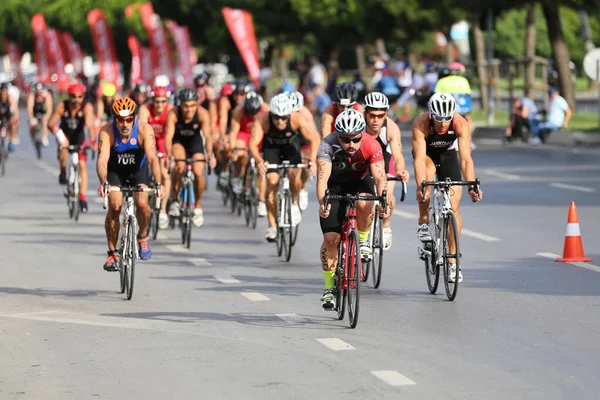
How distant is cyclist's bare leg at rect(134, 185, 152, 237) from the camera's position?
13.6m

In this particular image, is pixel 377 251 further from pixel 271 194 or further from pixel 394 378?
pixel 394 378

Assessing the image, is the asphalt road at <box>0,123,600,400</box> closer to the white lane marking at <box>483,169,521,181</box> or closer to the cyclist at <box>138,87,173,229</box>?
the cyclist at <box>138,87,173,229</box>

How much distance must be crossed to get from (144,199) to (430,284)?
2576 millimetres

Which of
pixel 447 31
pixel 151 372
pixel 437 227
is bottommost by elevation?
pixel 151 372

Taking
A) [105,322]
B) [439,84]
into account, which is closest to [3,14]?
[439,84]

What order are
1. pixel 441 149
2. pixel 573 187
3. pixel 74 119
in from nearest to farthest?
pixel 441 149 < pixel 74 119 < pixel 573 187

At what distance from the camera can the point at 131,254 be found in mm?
12852

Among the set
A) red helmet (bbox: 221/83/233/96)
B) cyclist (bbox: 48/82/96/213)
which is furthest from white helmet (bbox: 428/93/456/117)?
red helmet (bbox: 221/83/233/96)

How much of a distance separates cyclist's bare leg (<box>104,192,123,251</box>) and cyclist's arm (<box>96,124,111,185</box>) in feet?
0.58

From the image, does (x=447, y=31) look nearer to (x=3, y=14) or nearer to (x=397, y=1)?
(x=397, y=1)

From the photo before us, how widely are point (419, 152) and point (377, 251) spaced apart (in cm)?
116

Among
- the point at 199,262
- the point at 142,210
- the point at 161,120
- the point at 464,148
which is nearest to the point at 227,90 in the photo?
the point at 161,120

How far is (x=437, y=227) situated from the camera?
41.4ft

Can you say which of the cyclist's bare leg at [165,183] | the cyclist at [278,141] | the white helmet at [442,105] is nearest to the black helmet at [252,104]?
the cyclist's bare leg at [165,183]
